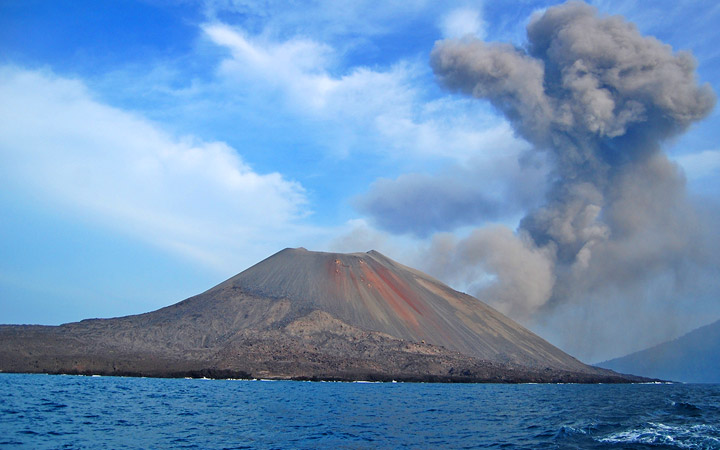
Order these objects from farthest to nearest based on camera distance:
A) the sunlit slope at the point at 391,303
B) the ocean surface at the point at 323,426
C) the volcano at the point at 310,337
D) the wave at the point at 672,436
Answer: the sunlit slope at the point at 391,303, the volcano at the point at 310,337, the ocean surface at the point at 323,426, the wave at the point at 672,436

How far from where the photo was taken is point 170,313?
161750mm

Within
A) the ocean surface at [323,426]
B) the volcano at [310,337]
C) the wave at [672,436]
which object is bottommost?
the ocean surface at [323,426]

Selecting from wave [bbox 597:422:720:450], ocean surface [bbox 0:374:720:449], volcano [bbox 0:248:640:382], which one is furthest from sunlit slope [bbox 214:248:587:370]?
wave [bbox 597:422:720:450]

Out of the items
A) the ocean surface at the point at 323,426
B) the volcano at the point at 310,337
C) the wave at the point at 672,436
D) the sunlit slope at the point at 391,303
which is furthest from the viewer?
the sunlit slope at the point at 391,303

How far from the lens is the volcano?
136m

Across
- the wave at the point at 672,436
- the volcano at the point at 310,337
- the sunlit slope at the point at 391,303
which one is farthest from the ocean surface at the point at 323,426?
the sunlit slope at the point at 391,303

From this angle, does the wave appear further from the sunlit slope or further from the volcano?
the sunlit slope

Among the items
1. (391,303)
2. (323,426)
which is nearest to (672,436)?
(323,426)

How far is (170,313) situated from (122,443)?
13587cm

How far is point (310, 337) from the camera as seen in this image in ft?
493

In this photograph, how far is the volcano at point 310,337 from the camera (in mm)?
135500

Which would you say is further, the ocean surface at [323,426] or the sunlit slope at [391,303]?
the sunlit slope at [391,303]

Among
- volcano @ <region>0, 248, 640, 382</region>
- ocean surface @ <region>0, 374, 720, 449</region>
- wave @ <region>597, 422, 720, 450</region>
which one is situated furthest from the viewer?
volcano @ <region>0, 248, 640, 382</region>

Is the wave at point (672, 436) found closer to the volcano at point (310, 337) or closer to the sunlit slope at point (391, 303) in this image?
the volcano at point (310, 337)
